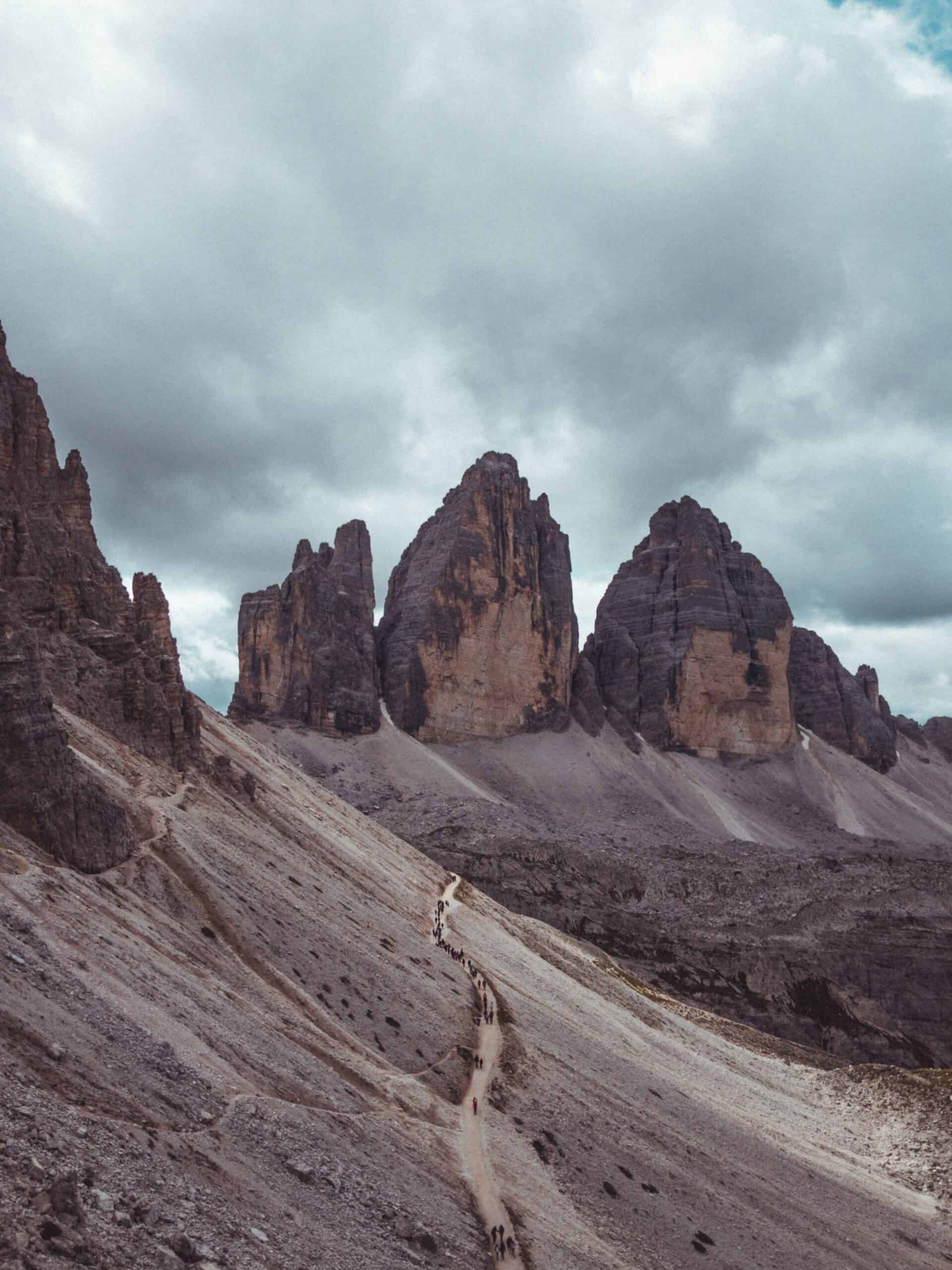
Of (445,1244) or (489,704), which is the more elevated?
(489,704)

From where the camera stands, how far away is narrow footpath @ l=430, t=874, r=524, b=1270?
2139cm

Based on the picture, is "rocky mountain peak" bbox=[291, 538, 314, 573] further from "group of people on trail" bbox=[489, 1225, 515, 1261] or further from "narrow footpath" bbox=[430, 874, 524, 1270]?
"group of people on trail" bbox=[489, 1225, 515, 1261]

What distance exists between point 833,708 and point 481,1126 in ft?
549

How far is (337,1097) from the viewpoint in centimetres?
2362

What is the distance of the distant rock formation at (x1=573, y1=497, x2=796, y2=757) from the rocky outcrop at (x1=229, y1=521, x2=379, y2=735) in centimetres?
3741

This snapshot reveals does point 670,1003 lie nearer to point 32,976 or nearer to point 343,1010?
point 343,1010

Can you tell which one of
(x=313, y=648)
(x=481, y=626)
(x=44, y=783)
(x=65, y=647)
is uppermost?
(x=481, y=626)

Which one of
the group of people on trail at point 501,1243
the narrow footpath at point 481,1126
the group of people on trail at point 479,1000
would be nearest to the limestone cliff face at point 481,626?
the group of people on trail at point 479,1000

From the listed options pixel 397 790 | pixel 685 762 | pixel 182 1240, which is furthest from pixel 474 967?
pixel 685 762

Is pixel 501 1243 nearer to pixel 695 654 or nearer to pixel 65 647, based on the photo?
pixel 65 647

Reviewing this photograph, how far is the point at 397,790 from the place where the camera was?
120 metres

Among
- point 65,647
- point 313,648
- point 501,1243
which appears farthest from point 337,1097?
point 313,648

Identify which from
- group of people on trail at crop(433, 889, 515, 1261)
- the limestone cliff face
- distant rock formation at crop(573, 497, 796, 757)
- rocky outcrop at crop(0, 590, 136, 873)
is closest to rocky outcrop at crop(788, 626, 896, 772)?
distant rock formation at crop(573, 497, 796, 757)

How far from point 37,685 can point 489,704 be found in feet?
374
